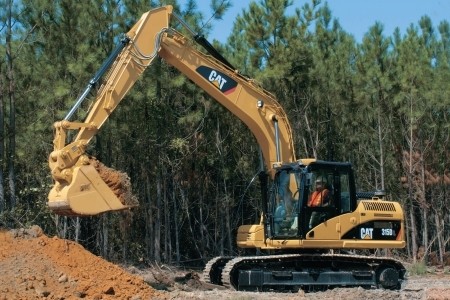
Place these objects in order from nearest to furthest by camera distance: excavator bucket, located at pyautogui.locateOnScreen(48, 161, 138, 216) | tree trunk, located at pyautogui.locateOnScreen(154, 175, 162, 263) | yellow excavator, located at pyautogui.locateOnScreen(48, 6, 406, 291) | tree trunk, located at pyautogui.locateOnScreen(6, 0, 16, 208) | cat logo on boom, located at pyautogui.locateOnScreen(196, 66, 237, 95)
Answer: excavator bucket, located at pyautogui.locateOnScreen(48, 161, 138, 216), yellow excavator, located at pyautogui.locateOnScreen(48, 6, 406, 291), cat logo on boom, located at pyautogui.locateOnScreen(196, 66, 237, 95), tree trunk, located at pyautogui.locateOnScreen(6, 0, 16, 208), tree trunk, located at pyautogui.locateOnScreen(154, 175, 162, 263)

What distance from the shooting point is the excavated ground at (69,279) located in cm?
1243

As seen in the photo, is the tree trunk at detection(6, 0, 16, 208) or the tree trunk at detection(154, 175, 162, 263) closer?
the tree trunk at detection(6, 0, 16, 208)

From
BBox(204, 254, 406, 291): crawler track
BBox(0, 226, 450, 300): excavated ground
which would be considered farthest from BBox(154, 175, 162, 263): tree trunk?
BBox(0, 226, 450, 300): excavated ground

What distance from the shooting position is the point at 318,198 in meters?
15.2

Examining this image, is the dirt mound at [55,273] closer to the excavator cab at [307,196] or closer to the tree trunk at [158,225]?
the excavator cab at [307,196]

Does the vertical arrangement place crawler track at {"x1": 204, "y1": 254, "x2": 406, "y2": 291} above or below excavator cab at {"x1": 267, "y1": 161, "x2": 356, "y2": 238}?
below

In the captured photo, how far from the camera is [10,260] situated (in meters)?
13.1

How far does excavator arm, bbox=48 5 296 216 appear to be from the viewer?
42.5 ft

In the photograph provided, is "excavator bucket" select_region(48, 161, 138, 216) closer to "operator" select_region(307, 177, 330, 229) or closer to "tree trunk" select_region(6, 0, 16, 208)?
"operator" select_region(307, 177, 330, 229)

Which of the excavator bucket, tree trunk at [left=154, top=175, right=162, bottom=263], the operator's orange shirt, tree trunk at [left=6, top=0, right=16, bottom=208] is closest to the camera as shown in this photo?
the excavator bucket

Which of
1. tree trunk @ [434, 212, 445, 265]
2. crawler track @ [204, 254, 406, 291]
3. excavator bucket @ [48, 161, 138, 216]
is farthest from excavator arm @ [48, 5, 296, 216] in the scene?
tree trunk @ [434, 212, 445, 265]

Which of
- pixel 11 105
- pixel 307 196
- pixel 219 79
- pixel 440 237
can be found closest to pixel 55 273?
pixel 307 196

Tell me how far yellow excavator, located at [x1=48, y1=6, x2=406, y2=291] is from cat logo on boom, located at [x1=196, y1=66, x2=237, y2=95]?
2 centimetres

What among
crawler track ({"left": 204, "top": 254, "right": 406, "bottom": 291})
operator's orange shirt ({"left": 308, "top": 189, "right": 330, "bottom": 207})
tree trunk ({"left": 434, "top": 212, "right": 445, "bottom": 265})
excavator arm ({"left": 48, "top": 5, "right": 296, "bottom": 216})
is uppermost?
excavator arm ({"left": 48, "top": 5, "right": 296, "bottom": 216})
